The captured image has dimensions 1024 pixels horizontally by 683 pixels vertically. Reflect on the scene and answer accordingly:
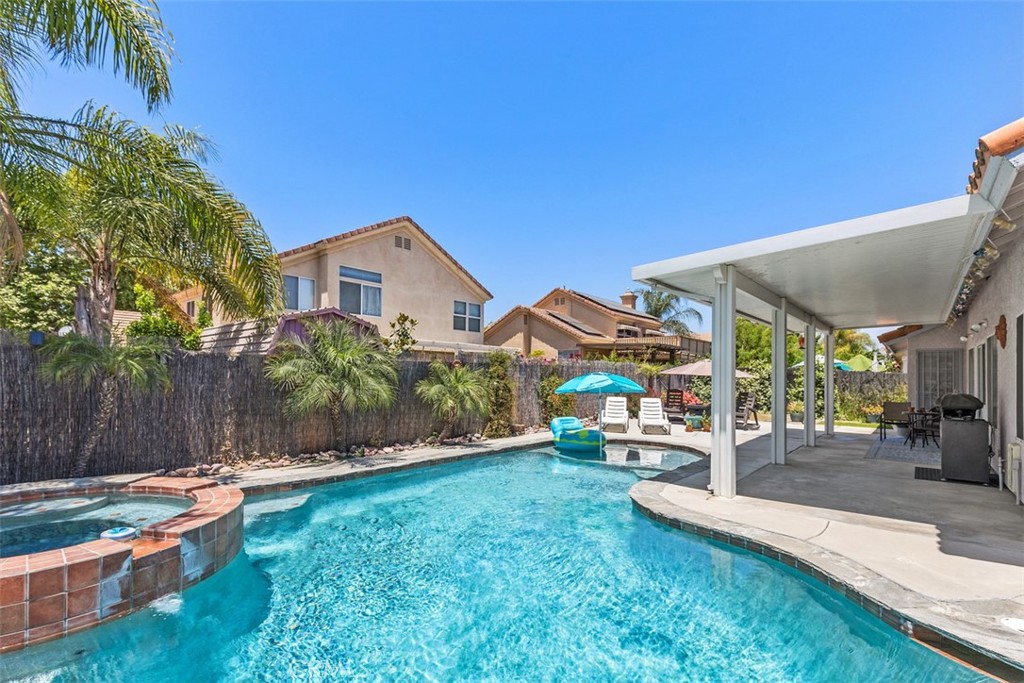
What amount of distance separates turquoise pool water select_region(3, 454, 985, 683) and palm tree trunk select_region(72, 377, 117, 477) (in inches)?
138

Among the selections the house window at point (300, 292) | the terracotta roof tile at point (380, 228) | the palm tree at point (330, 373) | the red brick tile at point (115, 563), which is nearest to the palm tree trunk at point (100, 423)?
the palm tree at point (330, 373)

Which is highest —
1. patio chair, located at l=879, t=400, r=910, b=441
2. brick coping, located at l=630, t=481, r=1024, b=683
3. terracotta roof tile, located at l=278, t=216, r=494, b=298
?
terracotta roof tile, located at l=278, t=216, r=494, b=298

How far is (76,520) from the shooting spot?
6.37 meters

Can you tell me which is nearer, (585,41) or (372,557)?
(372,557)

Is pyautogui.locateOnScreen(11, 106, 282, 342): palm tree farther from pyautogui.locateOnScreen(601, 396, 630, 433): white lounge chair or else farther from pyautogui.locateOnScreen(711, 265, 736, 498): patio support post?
pyautogui.locateOnScreen(601, 396, 630, 433): white lounge chair

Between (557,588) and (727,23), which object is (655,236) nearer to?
(727,23)

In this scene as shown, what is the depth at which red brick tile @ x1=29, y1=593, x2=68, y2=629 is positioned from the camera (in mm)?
4027

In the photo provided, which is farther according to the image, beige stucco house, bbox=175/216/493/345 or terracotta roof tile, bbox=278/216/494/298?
beige stucco house, bbox=175/216/493/345

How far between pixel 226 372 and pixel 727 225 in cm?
2283

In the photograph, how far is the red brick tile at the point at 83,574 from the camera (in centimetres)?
420

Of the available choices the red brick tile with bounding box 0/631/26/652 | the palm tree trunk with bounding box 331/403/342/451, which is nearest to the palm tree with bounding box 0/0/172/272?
the red brick tile with bounding box 0/631/26/652

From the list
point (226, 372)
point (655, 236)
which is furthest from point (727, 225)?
point (226, 372)

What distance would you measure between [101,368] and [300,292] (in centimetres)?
959

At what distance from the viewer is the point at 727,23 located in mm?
10969
